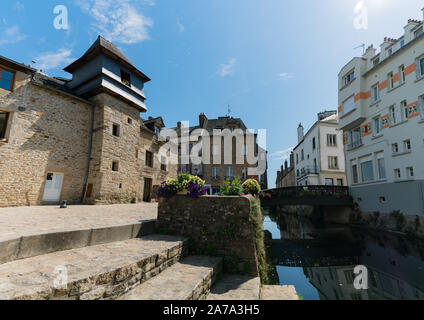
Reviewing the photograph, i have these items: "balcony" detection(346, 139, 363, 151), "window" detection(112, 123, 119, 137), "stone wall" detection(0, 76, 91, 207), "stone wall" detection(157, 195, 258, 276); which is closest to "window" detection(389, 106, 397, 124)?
"balcony" detection(346, 139, 363, 151)

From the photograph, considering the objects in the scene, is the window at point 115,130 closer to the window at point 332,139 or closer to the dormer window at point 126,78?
the dormer window at point 126,78

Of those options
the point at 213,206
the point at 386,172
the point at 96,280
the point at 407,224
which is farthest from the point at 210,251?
the point at 386,172

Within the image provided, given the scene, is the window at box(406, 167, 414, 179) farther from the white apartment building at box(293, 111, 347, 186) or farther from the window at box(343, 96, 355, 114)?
the white apartment building at box(293, 111, 347, 186)

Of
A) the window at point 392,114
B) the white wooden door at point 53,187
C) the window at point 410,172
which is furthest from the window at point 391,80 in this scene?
the white wooden door at point 53,187

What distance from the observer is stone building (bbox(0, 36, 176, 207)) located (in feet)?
29.8

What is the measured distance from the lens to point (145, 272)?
9.91 feet

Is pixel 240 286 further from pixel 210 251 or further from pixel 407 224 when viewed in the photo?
pixel 407 224

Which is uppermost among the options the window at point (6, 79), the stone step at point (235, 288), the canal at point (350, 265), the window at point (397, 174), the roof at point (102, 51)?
the roof at point (102, 51)

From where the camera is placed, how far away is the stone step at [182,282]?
261 cm

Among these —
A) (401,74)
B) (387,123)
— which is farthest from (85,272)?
(401,74)

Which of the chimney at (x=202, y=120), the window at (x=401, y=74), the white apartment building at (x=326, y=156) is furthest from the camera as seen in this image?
the chimney at (x=202, y=120)

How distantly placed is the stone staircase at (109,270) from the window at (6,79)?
32.2 feet

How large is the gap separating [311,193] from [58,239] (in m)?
16.0
